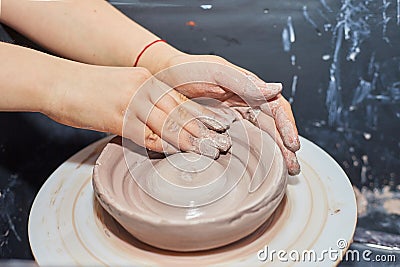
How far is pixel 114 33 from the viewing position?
4.99 ft

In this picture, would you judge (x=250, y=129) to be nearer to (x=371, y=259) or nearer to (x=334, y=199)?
(x=334, y=199)

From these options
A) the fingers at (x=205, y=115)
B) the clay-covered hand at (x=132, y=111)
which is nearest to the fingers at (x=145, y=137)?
the clay-covered hand at (x=132, y=111)

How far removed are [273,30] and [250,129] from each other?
0.69m

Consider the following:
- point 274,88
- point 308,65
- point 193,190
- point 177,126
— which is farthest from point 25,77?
point 308,65

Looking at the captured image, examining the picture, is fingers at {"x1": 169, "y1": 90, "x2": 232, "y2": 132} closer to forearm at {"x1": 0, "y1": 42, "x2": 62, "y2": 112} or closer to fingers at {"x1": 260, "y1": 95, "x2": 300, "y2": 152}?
fingers at {"x1": 260, "y1": 95, "x2": 300, "y2": 152}

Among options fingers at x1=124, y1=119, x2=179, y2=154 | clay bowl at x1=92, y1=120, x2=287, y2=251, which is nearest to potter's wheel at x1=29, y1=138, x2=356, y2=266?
clay bowl at x1=92, y1=120, x2=287, y2=251

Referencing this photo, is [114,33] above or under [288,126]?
above

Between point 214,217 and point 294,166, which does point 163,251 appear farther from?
point 294,166

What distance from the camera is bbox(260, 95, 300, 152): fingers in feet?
4.16

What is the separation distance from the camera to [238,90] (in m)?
1.30

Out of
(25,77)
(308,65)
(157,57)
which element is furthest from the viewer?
(308,65)

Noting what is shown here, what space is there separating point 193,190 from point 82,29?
62 centimetres

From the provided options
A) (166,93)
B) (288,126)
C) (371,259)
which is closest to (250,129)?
(288,126)

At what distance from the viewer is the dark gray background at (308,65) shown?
1849 mm
